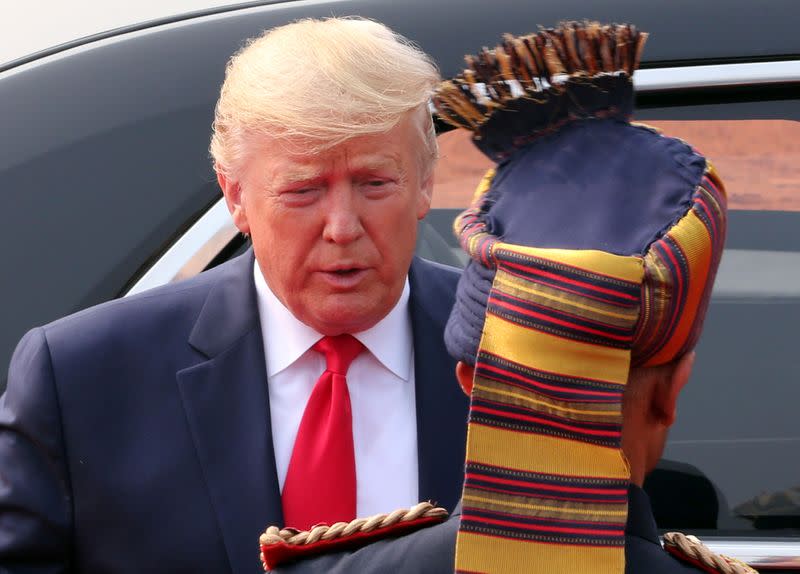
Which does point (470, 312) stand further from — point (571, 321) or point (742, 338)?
point (742, 338)

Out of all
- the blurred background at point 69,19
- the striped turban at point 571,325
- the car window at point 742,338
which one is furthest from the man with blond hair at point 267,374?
the striped turban at point 571,325

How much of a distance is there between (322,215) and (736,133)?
30.6 inches

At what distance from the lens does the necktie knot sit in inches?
89.1

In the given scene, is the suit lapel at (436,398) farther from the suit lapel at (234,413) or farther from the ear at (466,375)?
the ear at (466,375)

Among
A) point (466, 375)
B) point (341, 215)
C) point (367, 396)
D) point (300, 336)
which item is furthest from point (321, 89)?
point (466, 375)

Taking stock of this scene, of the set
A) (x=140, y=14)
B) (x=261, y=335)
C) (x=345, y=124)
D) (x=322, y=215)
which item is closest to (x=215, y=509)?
(x=261, y=335)

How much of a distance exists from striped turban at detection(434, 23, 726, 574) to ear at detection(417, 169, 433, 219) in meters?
0.70

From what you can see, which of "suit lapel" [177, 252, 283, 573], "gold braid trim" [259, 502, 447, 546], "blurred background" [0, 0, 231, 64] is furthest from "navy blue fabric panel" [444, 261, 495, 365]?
"blurred background" [0, 0, 231, 64]

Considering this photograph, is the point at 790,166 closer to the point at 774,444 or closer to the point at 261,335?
the point at 774,444

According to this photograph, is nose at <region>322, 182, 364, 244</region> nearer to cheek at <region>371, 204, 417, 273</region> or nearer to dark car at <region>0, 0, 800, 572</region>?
cheek at <region>371, 204, 417, 273</region>

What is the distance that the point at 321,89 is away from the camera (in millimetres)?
2137

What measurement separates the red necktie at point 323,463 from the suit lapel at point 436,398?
0.42 ft

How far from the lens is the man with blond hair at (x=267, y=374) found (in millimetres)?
2135

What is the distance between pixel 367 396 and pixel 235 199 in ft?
1.28
